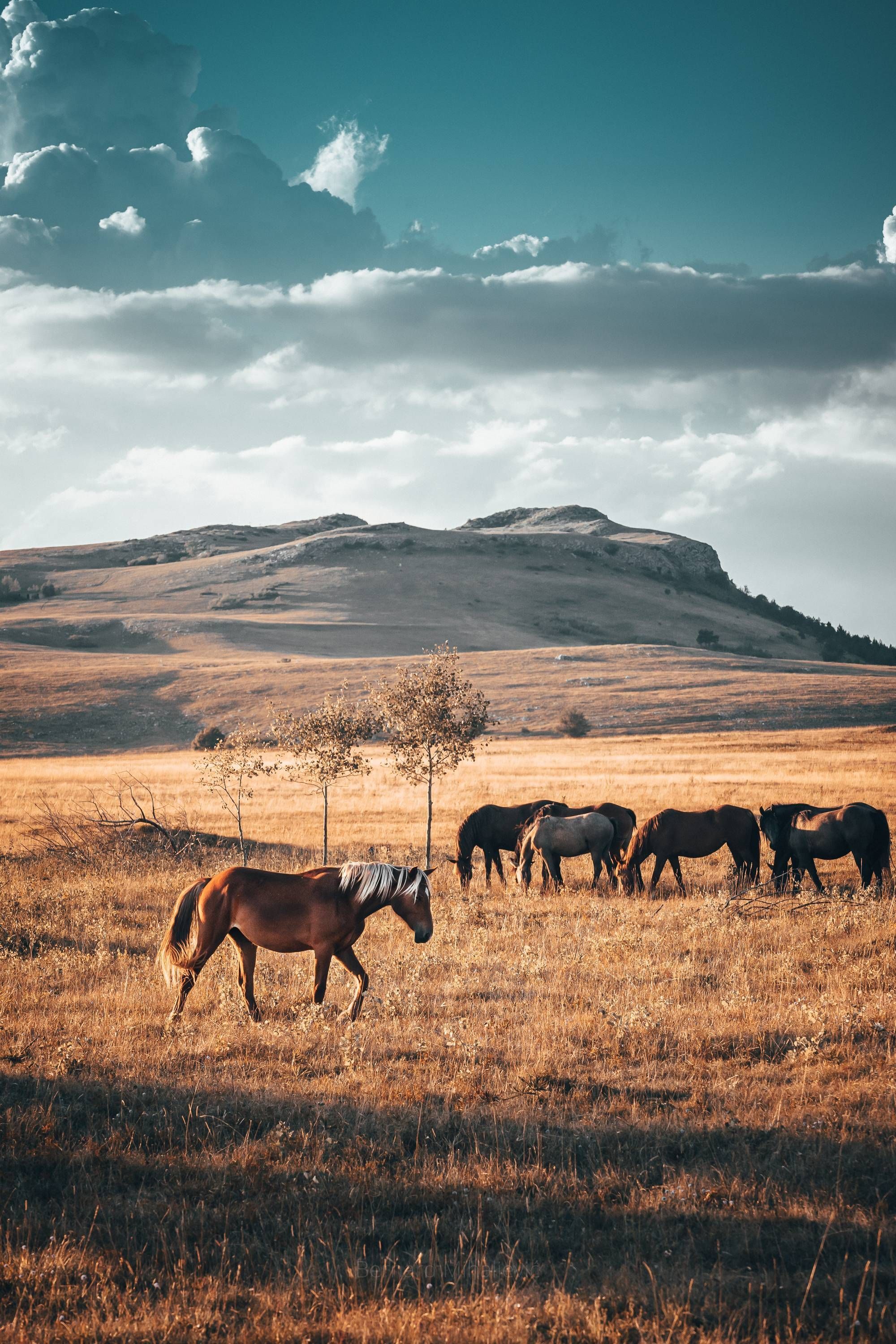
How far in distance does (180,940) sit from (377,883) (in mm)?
2361

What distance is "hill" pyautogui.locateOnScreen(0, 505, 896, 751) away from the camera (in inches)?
2734

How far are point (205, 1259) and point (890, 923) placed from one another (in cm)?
1257

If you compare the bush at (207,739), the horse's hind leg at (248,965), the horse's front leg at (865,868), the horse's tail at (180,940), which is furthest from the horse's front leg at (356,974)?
the bush at (207,739)

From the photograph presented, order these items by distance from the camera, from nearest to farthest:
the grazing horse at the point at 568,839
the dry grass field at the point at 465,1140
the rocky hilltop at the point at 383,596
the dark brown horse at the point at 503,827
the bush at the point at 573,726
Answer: the dry grass field at the point at 465,1140
the grazing horse at the point at 568,839
the dark brown horse at the point at 503,827
the bush at the point at 573,726
the rocky hilltop at the point at 383,596

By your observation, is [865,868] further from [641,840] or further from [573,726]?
[573,726]

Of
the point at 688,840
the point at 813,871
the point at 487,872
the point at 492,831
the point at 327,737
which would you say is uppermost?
the point at 327,737

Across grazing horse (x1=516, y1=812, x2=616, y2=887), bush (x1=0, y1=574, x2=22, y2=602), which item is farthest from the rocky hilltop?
grazing horse (x1=516, y1=812, x2=616, y2=887)

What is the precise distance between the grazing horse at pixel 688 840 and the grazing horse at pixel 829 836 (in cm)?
86

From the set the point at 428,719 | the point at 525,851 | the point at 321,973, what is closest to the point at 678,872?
the point at 525,851

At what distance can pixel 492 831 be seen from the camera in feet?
67.7

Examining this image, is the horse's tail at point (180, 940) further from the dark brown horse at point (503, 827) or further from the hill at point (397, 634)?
the hill at point (397, 634)

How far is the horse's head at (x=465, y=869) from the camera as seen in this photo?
19.8 metres

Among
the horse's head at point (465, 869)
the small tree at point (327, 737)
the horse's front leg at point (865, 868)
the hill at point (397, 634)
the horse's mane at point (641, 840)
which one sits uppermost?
the hill at point (397, 634)

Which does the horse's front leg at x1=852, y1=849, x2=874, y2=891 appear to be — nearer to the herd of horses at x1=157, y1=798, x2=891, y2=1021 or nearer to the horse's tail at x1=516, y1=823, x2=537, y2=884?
the herd of horses at x1=157, y1=798, x2=891, y2=1021
